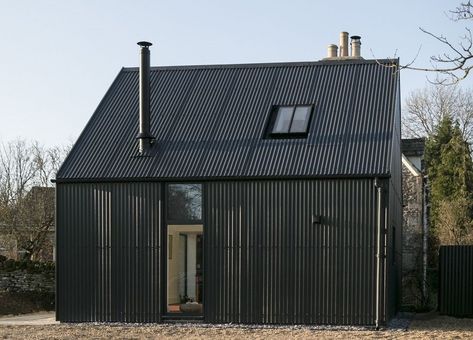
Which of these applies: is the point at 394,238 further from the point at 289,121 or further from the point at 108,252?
the point at 108,252

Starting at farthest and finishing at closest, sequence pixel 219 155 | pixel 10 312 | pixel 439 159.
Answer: pixel 439 159
pixel 10 312
pixel 219 155

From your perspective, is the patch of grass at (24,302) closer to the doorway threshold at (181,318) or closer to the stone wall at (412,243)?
the doorway threshold at (181,318)

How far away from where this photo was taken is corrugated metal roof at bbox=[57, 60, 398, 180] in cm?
1705

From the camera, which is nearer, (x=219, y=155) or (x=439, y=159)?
(x=219, y=155)

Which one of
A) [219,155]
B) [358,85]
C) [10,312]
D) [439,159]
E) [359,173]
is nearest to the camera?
[359,173]

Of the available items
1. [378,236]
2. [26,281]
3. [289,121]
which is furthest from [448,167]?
[378,236]

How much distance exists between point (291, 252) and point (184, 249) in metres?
2.37

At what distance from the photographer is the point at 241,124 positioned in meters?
18.4

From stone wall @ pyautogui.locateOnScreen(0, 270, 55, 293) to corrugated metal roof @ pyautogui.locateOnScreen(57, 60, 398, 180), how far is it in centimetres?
808

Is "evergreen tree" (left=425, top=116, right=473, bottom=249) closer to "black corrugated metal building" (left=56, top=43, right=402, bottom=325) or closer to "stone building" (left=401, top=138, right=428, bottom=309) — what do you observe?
"stone building" (left=401, top=138, right=428, bottom=309)

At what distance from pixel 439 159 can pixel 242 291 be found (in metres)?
23.1

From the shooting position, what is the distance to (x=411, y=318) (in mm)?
19469

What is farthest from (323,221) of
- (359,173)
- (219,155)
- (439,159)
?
(439,159)

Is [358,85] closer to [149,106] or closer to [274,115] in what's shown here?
[274,115]
